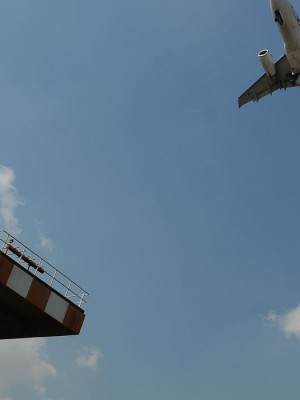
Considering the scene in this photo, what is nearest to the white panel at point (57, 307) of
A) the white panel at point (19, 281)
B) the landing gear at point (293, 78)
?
the white panel at point (19, 281)

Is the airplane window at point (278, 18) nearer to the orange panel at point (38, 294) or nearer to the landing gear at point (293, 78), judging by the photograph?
the landing gear at point (293, 78)

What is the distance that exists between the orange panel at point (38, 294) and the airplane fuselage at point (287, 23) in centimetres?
3034

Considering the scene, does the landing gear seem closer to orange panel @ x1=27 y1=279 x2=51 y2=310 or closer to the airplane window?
the airplane window

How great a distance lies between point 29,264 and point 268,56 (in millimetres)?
29260

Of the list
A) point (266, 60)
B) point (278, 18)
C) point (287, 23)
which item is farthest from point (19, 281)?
point (287, 23)

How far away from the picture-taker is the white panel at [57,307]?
21.3 metres

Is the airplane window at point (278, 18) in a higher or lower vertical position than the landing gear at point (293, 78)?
lower

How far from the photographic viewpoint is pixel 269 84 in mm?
42281

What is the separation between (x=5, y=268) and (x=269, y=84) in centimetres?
3505

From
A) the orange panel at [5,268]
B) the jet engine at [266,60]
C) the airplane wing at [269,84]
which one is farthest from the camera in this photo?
the airplane wing at [269,84]

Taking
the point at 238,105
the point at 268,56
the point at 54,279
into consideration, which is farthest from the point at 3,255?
the point at 238,105

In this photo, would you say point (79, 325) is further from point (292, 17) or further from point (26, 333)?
point (292, 17)

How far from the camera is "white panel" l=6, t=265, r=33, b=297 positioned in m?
20.0

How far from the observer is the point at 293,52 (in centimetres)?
3534
